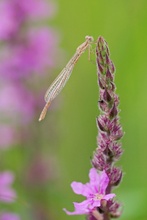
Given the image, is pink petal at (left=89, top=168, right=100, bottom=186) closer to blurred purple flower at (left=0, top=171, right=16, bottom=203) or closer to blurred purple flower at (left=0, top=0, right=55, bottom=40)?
blurred purple flower at (left=0, top=171, right=16, bottom=203)

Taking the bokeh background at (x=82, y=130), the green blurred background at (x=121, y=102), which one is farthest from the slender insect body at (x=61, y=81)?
the green blurred background at (x=121, y=102)

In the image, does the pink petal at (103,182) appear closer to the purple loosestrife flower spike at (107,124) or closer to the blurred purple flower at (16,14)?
the purple loosestrife flower spike at (107,124)

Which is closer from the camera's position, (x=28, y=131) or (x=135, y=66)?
(x=28, y=131)

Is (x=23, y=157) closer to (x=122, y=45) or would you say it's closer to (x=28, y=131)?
(x=28, y=131)

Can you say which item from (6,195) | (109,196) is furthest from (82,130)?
(109,196)

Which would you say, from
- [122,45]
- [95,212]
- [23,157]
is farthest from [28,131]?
[95,212]

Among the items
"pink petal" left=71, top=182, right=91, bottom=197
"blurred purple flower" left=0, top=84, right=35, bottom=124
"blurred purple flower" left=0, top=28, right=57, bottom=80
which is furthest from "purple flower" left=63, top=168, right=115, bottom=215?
"blurred purple flower" left=0, top=28, right=57, bottom=80

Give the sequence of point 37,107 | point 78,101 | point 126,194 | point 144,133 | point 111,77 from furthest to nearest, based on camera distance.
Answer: point 78,101 < point 144,133 < point 37,107 < point 126,194 < point 111,77
